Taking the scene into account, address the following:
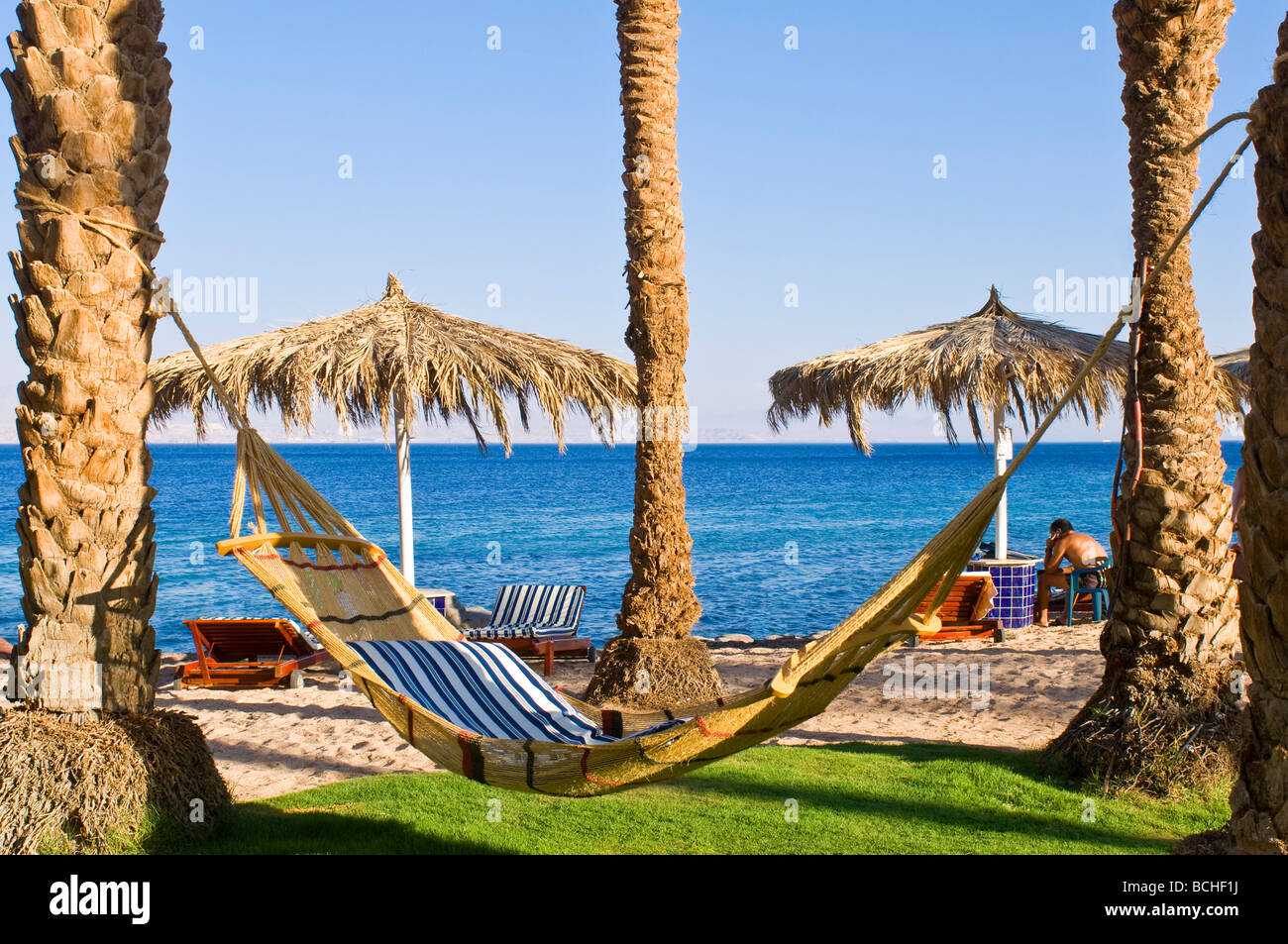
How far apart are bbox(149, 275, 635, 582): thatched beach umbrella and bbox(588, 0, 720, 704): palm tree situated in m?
1.93

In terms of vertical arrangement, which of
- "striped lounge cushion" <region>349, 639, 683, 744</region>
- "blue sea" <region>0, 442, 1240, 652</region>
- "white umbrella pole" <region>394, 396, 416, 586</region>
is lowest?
"blue sea" <region>0, 442, 1240, 652</region>

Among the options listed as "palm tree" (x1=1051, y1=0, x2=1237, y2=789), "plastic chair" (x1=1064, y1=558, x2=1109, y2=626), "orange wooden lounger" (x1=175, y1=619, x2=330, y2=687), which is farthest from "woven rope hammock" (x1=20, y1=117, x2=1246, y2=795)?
"plastic chair" (x1=1064, y1=558, x2=1109, y2=626)

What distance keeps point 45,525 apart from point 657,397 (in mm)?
3284

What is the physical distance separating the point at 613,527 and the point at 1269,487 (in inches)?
1209

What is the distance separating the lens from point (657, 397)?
5.71 m

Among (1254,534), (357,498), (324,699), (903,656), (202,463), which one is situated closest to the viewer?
(1254,534)

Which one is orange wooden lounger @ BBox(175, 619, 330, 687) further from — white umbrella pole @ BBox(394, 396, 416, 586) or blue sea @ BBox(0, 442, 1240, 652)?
blue sea @ BBox(0, 442, 1240, 652)

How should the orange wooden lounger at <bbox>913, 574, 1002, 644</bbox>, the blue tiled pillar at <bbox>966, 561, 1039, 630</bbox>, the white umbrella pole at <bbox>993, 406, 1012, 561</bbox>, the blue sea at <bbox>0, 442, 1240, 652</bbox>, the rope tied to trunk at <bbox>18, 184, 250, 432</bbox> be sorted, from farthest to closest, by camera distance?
the blue sea at <bbox>0, 442, 1240, 652</bbox> → the white umbrella pole at <bbox>993, 406, 1012, 561</bbox> → the blue tiled pillar at <bbox>966, 561, 1039, 630</bbox> → the orange wooden lounger at <bbox>913, 574, 1002, 644</bbox> → the rope tied to trunk at <bbox>18, 184, 250, 432</bbox>

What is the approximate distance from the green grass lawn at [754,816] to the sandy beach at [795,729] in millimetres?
608

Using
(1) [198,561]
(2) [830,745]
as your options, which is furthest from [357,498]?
(2) [830,745]

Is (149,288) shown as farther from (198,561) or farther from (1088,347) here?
(198,561)

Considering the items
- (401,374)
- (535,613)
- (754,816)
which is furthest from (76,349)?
(535,613)

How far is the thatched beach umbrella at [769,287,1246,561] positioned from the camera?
305 inches

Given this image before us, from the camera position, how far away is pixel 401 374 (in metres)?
7.15
